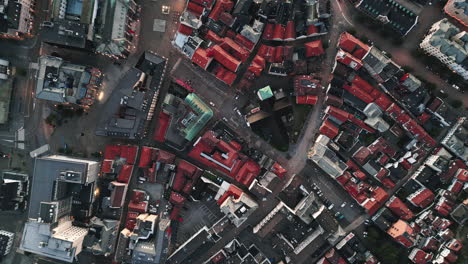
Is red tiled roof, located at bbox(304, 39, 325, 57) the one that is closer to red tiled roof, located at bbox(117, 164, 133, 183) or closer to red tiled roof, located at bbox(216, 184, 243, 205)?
red tiled roof, located at bbox(216, 184, 243, 205)

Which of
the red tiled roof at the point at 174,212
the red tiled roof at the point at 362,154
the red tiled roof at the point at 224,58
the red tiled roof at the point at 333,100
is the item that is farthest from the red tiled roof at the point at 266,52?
the red tiled roof at the point at 174,212

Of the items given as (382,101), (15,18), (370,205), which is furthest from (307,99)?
(15,18)

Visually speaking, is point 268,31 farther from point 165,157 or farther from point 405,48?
point 165,157

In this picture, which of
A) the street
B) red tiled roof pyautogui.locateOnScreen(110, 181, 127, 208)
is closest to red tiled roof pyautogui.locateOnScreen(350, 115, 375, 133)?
the street

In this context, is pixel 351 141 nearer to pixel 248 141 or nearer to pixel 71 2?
pixel 248 141

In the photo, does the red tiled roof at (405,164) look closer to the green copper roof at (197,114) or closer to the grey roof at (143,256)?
the green copper roof at (197,114)
